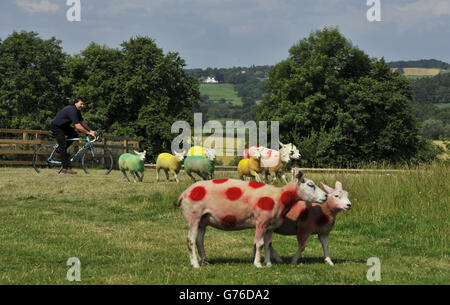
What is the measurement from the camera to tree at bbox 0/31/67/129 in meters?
50.8

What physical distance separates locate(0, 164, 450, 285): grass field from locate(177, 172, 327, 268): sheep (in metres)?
0.63

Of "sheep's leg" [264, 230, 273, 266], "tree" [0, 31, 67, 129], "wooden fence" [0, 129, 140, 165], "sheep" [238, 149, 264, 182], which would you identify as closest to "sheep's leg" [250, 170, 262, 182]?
"sheep" [238, 149, 264, 182]

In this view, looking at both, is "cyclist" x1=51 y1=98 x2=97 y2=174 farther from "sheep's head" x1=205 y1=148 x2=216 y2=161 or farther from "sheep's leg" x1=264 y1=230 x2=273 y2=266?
"sheep's leg" x1=264 y1=230 x2=273 y2=266

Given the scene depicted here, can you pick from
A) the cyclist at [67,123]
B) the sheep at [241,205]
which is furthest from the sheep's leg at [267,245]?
the cyclist at [67,123]

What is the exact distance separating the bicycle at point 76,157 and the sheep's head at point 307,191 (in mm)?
12209

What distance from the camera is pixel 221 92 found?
17575 cm

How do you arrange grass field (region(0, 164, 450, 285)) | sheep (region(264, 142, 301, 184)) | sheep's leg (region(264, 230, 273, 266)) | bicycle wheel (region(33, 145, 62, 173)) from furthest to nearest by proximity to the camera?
1. bicycle wheel (region(33, 145, 62, 173))
2. sheep (region(264, 142, 301, 184))
3. sheep's leg (region(264, 230, 273, 266))
4. grass field (region(0, 164, 450, 285))

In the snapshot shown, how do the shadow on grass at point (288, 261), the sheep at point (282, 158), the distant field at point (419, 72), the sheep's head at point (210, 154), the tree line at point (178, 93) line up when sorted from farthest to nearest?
the distant field at point (419, 72) → the tree line at point (178, 93) → the sheep's head at point (210, 154) → the sheep at point (282, 158) → the shadow on grass at point (288, 261)

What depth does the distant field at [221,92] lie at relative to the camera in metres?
163

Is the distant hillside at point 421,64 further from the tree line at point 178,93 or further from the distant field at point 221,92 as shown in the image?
the tree line at point 178,93

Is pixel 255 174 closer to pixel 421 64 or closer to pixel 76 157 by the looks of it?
pixel 76 157

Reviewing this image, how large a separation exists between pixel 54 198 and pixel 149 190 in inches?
129

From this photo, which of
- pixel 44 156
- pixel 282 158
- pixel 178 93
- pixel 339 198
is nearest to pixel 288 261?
pixel 339 198
